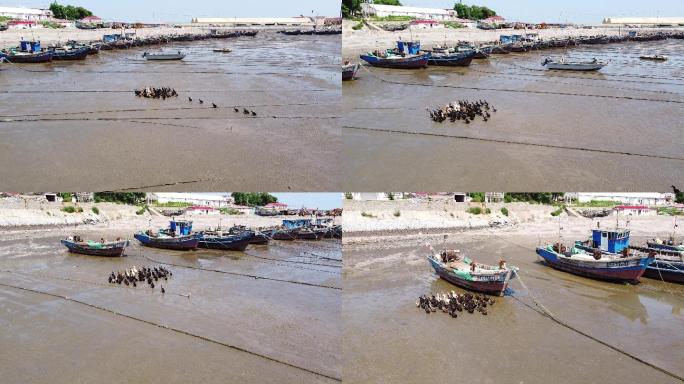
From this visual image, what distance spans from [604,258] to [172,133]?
37.0ft

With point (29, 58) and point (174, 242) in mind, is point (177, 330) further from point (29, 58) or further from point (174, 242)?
point (29, 58)

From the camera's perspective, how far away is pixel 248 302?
430 inches

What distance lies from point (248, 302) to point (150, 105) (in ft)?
27.4

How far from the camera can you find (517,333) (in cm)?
866

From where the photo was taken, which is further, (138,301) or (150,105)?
(150,105)

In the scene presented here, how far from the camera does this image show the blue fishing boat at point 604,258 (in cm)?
1143

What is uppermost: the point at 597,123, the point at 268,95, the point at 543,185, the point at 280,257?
the point at 268,95

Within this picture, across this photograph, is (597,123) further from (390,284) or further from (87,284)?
(87,284)

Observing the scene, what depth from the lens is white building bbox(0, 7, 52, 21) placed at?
54.8m

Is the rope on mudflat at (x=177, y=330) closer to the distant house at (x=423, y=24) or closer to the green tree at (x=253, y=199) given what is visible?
the green tree at (x=253, y=199)

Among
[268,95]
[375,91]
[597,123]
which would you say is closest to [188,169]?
[268,95]

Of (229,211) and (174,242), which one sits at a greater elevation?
(174,242)

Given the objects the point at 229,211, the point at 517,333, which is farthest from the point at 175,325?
the point at 229,211

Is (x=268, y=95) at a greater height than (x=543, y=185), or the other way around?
(x=268, y=95)
